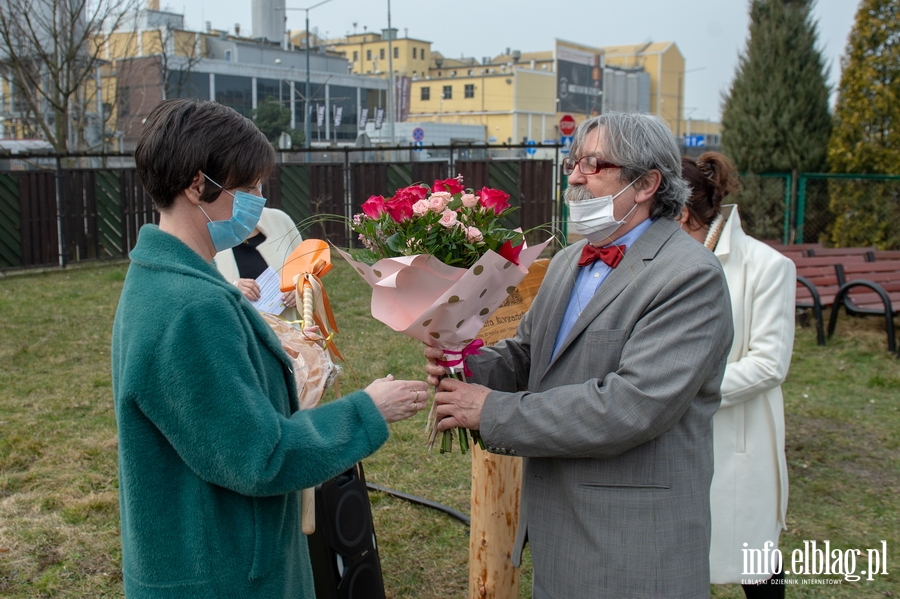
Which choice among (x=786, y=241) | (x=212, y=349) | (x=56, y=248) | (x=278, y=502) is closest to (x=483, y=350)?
(x=278, y=502)

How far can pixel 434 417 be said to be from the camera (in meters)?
2.45

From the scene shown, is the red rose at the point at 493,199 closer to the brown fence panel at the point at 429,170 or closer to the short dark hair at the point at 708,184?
the short dark hair at the point at 708,184

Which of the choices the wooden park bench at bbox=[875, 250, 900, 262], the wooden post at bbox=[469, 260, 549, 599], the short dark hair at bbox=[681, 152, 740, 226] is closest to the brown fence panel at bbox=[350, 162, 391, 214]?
the wooden park bench at bbox=[875, 250, 900, 262]

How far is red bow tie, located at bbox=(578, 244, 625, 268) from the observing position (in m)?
2.31

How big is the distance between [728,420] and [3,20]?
1702 cm

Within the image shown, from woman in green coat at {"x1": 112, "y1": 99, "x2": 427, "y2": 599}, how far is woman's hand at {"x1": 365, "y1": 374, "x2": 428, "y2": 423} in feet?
0.11

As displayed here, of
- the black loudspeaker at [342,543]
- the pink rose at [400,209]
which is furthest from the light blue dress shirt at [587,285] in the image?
the black loudspeaker at [342,543]

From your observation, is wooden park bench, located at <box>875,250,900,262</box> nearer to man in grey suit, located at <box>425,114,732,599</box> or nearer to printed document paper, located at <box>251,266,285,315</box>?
printed document paper, located at <box>251,266,285,315</box>

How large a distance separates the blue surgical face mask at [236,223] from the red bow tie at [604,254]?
3.41 feet

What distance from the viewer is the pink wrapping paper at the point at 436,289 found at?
2066 millimetres

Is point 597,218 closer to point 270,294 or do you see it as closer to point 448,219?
point 448,219

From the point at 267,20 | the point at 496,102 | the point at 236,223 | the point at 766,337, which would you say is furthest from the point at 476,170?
the point at 496,102

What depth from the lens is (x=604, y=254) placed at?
7.73ft

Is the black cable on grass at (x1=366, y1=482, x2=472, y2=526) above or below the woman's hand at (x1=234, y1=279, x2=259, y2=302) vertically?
below
